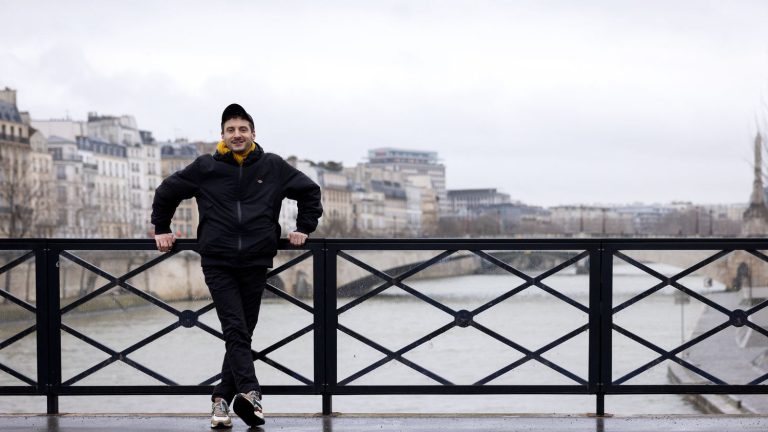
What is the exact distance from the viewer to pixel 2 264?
537cm

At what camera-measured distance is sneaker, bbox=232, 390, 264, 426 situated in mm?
4773

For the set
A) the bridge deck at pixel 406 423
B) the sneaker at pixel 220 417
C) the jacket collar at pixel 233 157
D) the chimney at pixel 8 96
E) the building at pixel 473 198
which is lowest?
the bridge deck at pixel 406 423

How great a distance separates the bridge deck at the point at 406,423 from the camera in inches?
190

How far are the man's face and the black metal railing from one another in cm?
63

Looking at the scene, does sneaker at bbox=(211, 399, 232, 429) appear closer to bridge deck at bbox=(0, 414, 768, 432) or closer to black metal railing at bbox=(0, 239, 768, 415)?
bridge deck at bbox=(0, 414, 768, 432)

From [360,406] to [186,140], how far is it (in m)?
88.6

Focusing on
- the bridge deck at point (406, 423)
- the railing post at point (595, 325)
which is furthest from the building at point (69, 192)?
the railing post at point (595, 325)

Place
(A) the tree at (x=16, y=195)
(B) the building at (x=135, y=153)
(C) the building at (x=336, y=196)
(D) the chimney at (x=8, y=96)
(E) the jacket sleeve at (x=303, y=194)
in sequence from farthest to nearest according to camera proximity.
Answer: (C) the building at (x=336, y=196), (B) the building at (x=135, y=153), (D) the chimney at (x=8, y=96), (A) the tree at (x=16, y=195), (E) the jacket sleeve at (x=303, y=194)

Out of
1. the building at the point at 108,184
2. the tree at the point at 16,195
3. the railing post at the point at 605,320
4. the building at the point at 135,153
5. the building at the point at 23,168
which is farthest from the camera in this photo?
the building at the point at 135,153

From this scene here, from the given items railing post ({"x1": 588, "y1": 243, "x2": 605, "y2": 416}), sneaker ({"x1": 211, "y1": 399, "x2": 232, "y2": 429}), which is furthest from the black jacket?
railing post ({"x1": 588, "y1": 243, "x2": 605, "y2": 416})

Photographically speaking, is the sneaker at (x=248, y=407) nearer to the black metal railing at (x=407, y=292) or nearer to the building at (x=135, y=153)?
the black metal railing at (x=407, y=292)

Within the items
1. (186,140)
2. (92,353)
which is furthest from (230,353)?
(186,140)

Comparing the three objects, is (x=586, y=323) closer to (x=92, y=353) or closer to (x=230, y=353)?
(x=230, y=353)

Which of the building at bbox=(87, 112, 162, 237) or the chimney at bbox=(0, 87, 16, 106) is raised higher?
the chimney at bbox=(0, 87, 16, 106)
